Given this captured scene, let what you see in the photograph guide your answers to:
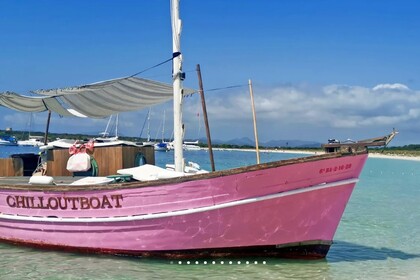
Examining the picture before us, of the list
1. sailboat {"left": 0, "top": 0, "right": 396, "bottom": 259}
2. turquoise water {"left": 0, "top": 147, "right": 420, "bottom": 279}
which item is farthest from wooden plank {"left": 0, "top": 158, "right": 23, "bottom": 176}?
sailboat {"left": 0, "top": 0, "right": 396, "bottom": 259}

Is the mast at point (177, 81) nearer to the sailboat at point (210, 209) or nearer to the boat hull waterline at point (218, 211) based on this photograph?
the sailboat at point (210, 209)

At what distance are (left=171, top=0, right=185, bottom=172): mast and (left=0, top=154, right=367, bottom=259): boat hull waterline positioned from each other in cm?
165

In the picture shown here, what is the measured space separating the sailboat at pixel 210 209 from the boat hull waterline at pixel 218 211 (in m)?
0.02

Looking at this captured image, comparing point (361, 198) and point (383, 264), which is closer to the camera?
point (383, 264)

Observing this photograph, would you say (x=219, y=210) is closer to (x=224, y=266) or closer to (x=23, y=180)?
(x=224, y=266)

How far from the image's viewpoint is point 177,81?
36.1 feet

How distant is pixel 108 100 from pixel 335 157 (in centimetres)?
611

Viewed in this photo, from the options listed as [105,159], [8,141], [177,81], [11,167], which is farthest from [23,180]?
[8,141]

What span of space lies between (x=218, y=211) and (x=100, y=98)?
16.3 ft

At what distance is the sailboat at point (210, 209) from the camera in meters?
9.12

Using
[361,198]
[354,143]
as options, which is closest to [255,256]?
[354,143]

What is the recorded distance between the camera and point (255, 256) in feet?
32.4

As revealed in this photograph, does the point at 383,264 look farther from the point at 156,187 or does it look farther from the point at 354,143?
the point at 156,187

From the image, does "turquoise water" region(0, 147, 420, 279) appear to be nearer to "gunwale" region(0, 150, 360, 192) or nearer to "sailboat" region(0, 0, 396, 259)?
"sailboat" region(0, 0, 396, 259)
